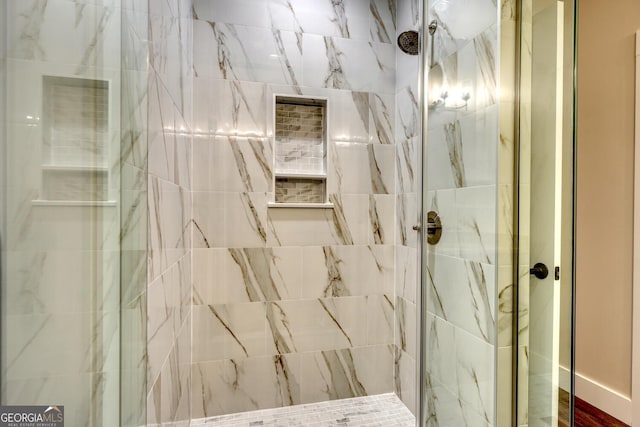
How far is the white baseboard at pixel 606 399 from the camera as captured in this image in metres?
1.40

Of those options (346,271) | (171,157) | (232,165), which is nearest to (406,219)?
(346,271)

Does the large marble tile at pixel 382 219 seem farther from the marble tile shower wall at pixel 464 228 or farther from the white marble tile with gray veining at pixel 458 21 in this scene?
the white marble tile with gray veining at pixel 458 21

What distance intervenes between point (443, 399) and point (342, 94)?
1.61 meters

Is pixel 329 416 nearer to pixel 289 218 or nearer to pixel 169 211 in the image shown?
pixel 289 218

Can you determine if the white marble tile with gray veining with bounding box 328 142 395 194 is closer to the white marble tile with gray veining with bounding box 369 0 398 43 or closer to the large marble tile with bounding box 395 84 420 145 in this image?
the large marble tile with bounding box 395 84 420 145

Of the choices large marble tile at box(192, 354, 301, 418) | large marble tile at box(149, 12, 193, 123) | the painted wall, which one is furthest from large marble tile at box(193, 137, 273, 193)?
the painted wall

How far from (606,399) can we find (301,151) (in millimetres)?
1974

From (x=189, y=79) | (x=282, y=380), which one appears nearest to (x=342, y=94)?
(x=189, y=79)

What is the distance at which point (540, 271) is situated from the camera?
861 mm

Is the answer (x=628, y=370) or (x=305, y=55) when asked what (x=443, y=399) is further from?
(x=305, y=55)

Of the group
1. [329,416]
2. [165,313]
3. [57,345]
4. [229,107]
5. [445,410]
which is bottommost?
[329,416]

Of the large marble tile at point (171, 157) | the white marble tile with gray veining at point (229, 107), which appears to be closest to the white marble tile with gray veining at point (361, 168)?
the white marble tile with gray veining at point (229, 107)

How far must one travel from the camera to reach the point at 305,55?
1794 millimetres

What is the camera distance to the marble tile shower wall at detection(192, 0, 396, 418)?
1.68 m
